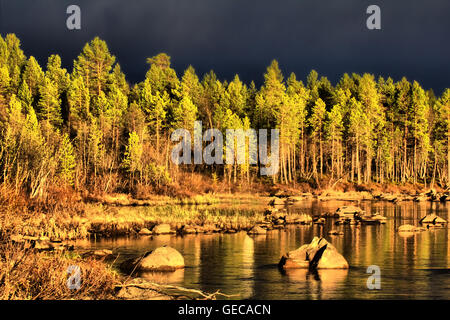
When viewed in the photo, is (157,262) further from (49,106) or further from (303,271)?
(49,106)

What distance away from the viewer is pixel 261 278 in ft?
67.8

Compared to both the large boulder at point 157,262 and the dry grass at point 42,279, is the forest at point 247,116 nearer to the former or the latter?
the large boulder at point 157,262

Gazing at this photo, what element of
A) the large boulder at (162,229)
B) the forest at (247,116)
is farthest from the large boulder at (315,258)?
the forest at (247,116)

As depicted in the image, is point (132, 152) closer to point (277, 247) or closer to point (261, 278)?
point (277, 247)

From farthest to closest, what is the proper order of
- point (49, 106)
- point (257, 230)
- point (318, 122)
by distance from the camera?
1. point (318, 122)
2. point (49, 106)
3. point (257, 230)

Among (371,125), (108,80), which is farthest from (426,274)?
(108,80)

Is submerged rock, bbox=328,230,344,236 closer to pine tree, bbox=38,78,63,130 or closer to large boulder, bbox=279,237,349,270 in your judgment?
large boulder, bbox=279,237,349,270

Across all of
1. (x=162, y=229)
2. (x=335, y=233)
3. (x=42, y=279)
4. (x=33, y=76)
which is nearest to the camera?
(x=42, y=279)

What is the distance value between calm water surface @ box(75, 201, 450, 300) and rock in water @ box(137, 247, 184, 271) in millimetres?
485

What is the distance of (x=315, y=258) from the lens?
901 inches

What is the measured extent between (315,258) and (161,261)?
6.21 metres

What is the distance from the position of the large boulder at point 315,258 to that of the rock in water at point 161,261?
4.30 meters

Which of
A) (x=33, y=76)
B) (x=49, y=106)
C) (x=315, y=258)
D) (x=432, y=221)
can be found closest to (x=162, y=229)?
(x=315, y=258)
